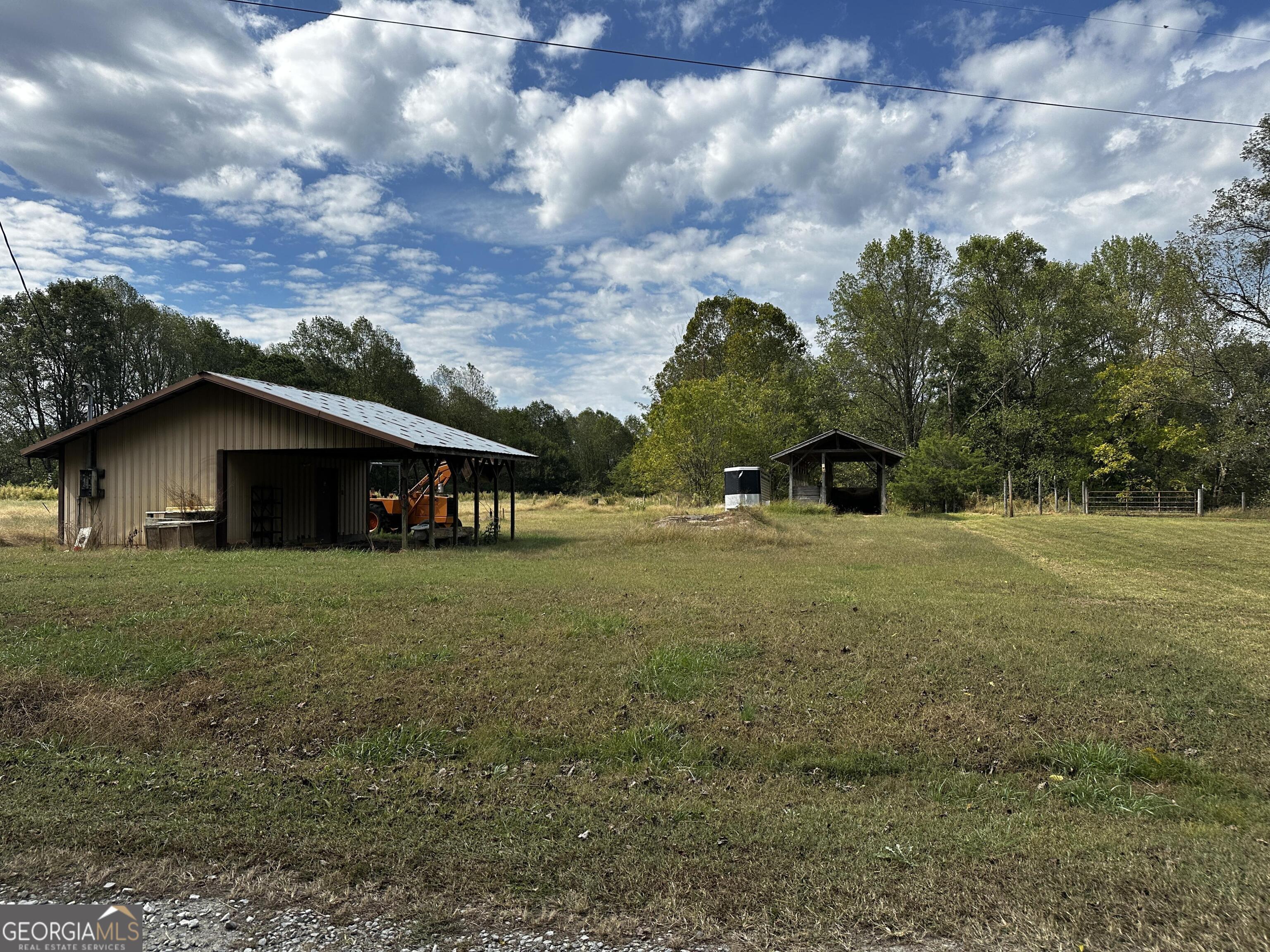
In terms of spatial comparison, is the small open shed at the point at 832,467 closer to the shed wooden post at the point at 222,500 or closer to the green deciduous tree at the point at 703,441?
the green deciduous tree at the point at 703,441

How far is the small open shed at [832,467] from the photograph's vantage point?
106ft

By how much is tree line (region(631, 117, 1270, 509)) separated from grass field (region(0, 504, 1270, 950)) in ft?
82.1

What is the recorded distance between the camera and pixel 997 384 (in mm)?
41281

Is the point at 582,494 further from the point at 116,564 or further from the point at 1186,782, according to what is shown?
the point at 1186,782

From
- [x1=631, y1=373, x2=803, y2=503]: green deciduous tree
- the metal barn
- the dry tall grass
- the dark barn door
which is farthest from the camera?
[x1=631, y1=373, x2=803, y2=503]: green deciduous tree

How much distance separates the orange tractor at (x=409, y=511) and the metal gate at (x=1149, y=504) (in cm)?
2790

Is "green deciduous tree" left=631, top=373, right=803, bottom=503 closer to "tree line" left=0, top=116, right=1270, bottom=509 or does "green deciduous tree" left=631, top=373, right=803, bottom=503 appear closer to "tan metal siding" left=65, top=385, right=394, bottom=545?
"tree line" left=0, top=116, right=1270, bottom=509

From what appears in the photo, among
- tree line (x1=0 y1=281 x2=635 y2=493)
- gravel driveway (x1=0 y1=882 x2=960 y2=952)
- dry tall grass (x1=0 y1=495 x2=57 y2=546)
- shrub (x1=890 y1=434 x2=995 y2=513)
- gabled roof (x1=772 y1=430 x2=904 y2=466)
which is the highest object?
tree line (x1=0 y1=281 x2=635 y2=493)

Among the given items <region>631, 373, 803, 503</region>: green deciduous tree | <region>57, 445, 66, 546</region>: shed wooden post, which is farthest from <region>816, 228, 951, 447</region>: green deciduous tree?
<region>57, 445, 66, 546</region>: shed wooden post

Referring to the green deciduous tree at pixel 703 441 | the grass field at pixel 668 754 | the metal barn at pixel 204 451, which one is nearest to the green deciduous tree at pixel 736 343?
the green deciduous tree at pixel 703 441

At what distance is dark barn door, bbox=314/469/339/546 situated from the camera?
1939 centimetres

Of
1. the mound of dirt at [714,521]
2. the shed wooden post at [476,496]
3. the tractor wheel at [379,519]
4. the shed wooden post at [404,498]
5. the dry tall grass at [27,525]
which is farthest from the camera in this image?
the tractor wheel at [379,519]

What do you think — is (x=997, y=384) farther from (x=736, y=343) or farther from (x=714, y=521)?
(x=714, y=521)

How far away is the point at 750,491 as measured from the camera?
31172mm
